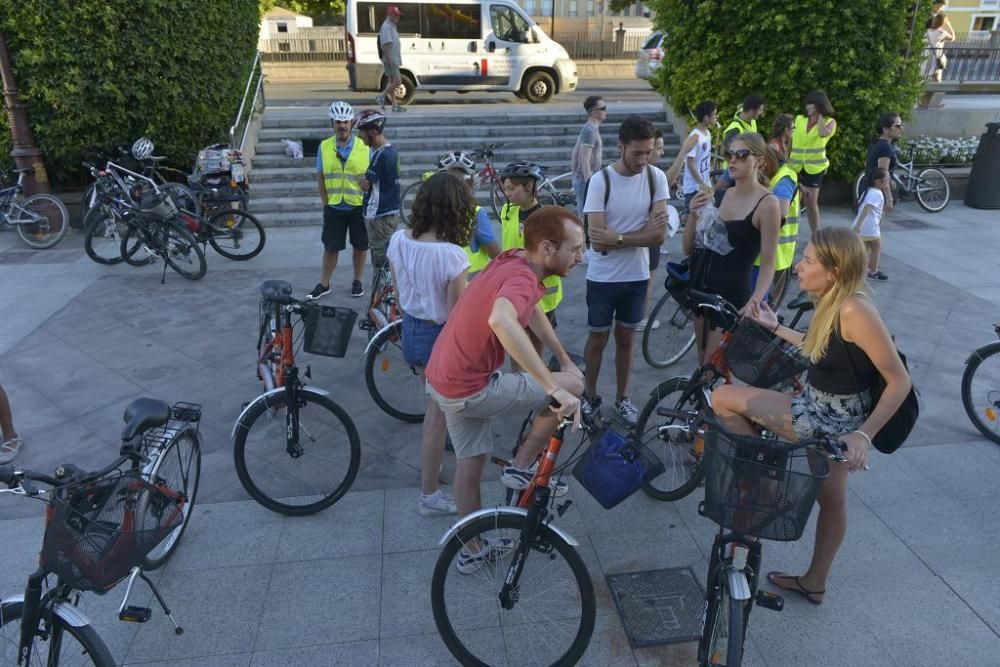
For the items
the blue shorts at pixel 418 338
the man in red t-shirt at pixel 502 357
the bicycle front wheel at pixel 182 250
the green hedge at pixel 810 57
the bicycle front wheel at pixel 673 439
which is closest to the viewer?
Result: the man in red t-shirt at pixel 502 357

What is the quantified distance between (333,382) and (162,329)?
2.14m

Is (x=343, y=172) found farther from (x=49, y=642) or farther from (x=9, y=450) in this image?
(x=49, y=642)

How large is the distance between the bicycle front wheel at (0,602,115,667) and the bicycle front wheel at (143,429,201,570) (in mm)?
687

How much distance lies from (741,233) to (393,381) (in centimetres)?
261

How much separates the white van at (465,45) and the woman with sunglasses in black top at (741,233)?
1329cm

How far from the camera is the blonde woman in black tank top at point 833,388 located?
2.71 m

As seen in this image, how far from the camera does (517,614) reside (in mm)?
3189

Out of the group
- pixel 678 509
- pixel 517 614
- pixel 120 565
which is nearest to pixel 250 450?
pixel 120 565

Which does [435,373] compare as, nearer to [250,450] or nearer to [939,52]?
[250,450]

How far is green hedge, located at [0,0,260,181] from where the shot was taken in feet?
28.8

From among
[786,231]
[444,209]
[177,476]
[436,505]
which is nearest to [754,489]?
[436,505]

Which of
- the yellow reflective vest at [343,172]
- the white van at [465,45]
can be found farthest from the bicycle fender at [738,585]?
the white van at [465,45]

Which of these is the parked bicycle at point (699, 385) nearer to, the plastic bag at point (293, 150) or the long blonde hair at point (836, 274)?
the long blonde hair at point (836, 274)

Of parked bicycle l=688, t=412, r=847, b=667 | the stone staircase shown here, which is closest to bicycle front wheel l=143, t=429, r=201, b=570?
parked bicycle l=688, t=412, r=847, b=667
